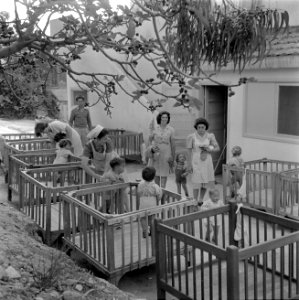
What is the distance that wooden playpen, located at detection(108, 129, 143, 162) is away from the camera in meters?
13.1

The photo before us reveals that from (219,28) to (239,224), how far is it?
442 centimetres

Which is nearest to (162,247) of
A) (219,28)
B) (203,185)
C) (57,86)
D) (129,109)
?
(203,185)

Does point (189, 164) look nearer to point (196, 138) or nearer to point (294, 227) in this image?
point (196, 138)

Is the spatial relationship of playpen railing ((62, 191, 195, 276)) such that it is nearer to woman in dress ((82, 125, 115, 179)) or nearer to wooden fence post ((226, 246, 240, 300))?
wooden fence post ((226, 246, 240, 300))

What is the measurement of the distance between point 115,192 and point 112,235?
1.61 metres

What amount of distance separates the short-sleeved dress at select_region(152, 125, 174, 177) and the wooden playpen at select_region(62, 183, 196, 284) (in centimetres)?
227

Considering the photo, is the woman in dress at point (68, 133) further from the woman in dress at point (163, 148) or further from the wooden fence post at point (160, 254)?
the wooden fence post at point (160, 254)

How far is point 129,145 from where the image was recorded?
43.5 ft

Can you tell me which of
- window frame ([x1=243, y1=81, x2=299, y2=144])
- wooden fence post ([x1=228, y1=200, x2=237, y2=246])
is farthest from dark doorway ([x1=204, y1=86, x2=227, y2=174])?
wooden fence post ([x1=228, y1=200, x2=237, y2=246])

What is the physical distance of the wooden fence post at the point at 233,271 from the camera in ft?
12.5

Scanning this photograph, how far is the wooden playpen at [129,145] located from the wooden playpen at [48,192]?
178 inches

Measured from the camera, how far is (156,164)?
29.3ft

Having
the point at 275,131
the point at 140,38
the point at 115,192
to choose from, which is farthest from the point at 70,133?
the point at 140,38

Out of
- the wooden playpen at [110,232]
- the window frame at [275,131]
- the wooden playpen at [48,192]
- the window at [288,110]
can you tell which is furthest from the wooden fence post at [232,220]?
the window at [288,110]
